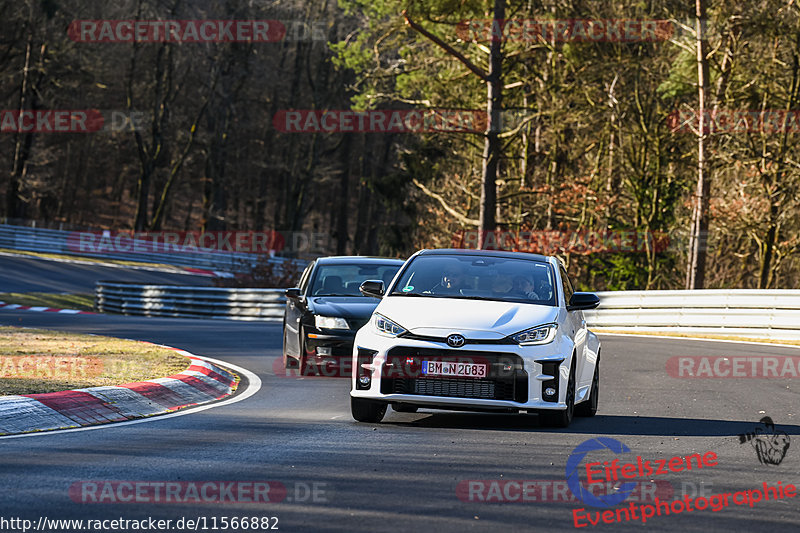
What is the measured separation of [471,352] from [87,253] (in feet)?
162

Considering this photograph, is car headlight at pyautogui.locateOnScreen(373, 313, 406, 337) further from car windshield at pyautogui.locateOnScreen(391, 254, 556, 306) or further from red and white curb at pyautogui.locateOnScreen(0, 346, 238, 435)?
red and white curb at pyautogui.locateOnScreen(0, 346, 238, 435)

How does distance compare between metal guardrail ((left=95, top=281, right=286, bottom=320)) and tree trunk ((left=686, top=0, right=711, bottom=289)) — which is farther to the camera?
tree trunk ((left=686, top=0, right=711, bottom=289))

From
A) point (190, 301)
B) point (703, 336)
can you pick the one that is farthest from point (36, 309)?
point (703, 336)

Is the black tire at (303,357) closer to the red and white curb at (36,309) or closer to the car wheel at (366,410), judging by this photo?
the car wheel at (366,410)

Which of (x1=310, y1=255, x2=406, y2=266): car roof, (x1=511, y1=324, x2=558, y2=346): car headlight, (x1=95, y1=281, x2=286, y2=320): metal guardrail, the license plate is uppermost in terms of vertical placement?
(x1=310, y1=255, x2=406, y2=266): car roof

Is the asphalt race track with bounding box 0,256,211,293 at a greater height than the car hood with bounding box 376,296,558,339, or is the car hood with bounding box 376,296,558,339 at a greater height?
the car hood with bounding box 376,296,558,339

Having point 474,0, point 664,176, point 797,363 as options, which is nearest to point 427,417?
point 797,363

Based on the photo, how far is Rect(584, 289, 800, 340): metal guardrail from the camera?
24.6 m

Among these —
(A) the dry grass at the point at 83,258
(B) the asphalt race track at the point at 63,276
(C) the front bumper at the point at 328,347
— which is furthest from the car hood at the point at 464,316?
(A) the dry grass at the point at 83,258

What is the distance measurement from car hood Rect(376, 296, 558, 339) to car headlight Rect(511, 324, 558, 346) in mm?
42

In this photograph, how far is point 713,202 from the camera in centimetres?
4162

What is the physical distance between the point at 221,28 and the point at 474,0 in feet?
80.8

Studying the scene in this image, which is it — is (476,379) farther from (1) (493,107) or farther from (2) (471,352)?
(1) (493,107)

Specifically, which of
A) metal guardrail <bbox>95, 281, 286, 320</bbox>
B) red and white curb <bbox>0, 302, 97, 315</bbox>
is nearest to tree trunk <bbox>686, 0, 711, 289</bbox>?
metal guardrail <bbox>95, 281, 286, 320</bbox>
